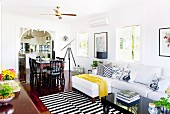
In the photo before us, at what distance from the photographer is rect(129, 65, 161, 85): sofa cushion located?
11.5ft

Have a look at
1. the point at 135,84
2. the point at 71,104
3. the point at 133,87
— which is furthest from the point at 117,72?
the point at 71,104

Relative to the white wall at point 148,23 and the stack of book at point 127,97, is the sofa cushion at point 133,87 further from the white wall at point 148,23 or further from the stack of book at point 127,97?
the white wall at point 148,23

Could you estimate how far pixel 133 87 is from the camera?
3316 millimetres

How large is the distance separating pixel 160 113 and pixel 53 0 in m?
3.86

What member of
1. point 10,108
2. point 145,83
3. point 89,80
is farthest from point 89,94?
point 10,108

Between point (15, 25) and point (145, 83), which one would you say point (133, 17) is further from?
point (15, 25)

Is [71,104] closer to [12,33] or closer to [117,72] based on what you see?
[117,72]

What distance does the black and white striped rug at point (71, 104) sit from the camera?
9.77 feet

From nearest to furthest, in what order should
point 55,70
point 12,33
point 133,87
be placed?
point 133,87
point 55,70
point 12,33

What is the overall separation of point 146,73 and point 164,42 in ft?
3.32

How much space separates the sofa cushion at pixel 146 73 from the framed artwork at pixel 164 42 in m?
0.58

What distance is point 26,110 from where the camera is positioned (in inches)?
48.1

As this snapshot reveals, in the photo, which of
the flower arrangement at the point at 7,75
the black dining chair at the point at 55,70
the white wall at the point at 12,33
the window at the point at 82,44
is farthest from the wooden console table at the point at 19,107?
the window at the point at 82,44

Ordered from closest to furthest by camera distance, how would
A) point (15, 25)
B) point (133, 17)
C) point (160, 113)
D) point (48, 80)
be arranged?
point (160, 113) → point (133, 17) → point (48, 80) → point (15, 25)
